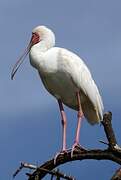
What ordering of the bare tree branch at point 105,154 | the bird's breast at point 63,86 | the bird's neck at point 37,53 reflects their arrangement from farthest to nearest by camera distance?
the bird's neck at point 37,53, the bird's breast at point 63,86, the bare tree branch at point 105,154

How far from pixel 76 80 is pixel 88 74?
0.46 meters

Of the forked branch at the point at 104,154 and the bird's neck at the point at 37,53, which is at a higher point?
the bird's neck at the point at 37,53

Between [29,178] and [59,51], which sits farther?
[59,51]

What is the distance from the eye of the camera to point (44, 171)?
27.5ft

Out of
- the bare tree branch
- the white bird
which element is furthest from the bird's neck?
the bare tree branch

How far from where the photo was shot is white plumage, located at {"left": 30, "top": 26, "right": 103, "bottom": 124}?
14.1m

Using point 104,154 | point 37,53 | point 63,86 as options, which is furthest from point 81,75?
point 104,154

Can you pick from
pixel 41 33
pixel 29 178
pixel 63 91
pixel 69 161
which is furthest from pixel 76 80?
pixel 29 178

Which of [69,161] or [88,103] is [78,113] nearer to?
[88,103]

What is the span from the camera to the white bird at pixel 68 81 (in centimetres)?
1403

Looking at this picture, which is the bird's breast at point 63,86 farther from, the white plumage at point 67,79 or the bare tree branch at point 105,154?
the bare tree branch at point 105,154

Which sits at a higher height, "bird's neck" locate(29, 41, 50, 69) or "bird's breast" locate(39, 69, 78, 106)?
"bird's neck" locate(29, 41, 50, 69)

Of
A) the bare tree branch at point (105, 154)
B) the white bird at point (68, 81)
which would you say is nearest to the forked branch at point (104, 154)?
the bare tree branch at point (105, 154)

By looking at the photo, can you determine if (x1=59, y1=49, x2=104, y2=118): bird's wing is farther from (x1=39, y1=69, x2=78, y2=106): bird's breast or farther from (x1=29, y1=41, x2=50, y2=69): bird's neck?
(x1=29, y1=41, x2=50, y2=69): bird's neck
